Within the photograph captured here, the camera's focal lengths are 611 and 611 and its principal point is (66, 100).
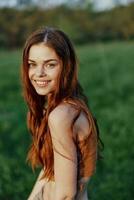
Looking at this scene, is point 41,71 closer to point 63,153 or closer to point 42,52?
point 42,52

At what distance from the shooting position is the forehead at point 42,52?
2.37 m

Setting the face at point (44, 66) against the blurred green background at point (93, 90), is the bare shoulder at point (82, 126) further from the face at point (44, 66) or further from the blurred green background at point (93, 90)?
the blurred green background at point (93, 90)

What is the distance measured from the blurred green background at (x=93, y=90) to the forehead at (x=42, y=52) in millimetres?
2253

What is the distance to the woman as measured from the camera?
231 cm

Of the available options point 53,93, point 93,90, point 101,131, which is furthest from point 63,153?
point 93,90

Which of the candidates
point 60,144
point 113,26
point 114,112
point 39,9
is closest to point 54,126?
point 60,144

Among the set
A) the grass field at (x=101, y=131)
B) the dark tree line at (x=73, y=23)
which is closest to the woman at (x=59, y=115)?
the grass field at (x=101, y=131)

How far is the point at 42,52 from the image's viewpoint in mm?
2379

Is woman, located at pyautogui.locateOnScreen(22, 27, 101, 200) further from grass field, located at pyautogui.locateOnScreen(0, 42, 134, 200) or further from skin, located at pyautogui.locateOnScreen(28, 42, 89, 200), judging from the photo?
grass field, located at pyautogui.locateOnScreen(0, 42, 134, 200)

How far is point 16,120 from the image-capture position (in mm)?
7664

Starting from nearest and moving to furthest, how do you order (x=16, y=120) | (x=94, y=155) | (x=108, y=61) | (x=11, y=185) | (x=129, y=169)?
(x=94, y=155)
(x=11, y=185)
(x=129, y=169)
(x=16, y=120)
(x=108, y=61)

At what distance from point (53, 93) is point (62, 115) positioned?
0.15 m

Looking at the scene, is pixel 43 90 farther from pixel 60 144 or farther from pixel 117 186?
pixel 117 186

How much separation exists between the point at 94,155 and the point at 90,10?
70.9 ft
